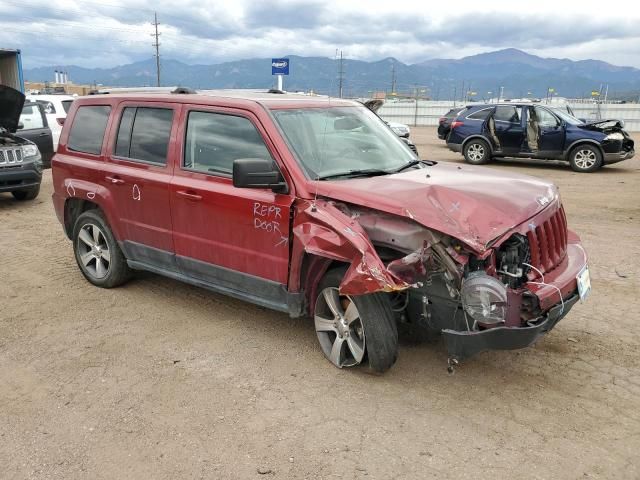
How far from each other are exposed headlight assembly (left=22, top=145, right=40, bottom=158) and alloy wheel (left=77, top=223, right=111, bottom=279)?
476 cm

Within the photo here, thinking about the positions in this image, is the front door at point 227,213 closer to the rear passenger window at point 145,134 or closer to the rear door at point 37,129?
the rear passenger window at point 145,134

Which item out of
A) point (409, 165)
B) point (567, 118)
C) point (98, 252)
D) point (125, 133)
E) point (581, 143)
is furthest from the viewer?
point (567, 118)

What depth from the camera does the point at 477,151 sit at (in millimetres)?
15195

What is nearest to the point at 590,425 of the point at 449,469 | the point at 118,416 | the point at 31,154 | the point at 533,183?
the point at 449,469

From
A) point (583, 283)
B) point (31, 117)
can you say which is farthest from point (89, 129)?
point (31, 117)

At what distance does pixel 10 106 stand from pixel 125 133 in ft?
17.0

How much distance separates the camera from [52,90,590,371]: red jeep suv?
3229 millimetres

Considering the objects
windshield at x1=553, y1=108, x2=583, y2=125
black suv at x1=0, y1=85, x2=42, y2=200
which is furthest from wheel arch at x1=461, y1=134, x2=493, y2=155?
black suv at x1=0, y1=85, x2=42, y2=200

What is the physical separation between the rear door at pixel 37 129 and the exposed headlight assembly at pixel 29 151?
1.79m

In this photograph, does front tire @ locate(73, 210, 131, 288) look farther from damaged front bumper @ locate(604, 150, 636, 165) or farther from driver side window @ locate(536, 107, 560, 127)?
damaged front bumper @ locate(604, 150, 636, 165)

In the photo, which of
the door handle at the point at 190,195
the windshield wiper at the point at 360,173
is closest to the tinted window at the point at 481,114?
the windshield wiper at the point at 360,173

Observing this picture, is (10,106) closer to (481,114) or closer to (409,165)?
(409,165)

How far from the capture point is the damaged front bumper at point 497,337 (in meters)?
3.11

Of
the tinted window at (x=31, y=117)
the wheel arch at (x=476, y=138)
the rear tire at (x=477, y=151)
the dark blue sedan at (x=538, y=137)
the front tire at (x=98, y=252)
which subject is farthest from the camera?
the rear tire at (x=477, y=151)
